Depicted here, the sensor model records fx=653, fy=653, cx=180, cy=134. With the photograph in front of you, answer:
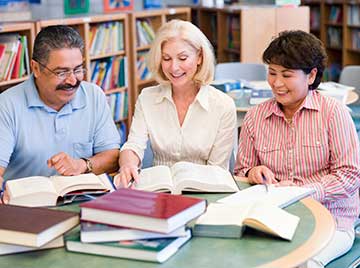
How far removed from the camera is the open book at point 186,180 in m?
2.16

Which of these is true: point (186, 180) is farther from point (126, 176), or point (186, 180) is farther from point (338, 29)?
point (338, 29)

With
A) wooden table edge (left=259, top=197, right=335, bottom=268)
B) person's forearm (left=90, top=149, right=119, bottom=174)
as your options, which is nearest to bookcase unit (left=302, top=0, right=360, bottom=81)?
person's forearm (left=90, top=149, right=119, bottom=174)

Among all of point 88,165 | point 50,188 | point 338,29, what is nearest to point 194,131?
point 88,165

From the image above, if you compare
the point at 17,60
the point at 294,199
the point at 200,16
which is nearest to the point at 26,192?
the point at 294,199

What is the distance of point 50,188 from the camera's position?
2100 mm

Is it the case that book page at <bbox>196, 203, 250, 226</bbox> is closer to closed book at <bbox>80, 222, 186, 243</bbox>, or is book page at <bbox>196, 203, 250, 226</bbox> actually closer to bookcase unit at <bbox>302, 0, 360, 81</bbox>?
closed book at <bbox>80, 222, 186, 243</bbox>

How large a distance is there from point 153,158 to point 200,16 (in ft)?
17.2

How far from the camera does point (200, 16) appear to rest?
7.88 meters

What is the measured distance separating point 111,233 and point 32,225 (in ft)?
0.68

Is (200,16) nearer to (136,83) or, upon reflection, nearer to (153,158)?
(136,83)

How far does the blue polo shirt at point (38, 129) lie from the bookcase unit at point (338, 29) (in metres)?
5.99

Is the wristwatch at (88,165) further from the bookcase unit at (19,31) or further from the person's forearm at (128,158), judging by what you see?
the bookcase unit at (19,31)

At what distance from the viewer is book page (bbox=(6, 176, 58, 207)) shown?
2021 millimetres

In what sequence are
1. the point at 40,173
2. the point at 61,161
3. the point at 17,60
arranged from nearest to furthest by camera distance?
the point at 61,161 < the point at 40,173 < the point at 17,60
